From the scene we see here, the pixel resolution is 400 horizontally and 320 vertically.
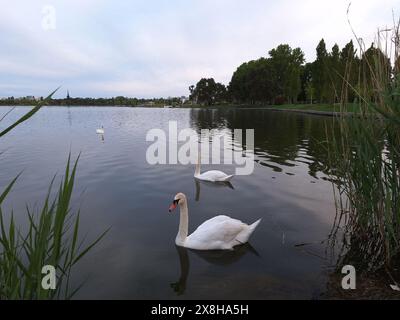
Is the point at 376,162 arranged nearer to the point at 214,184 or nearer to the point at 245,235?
the point at 245,235

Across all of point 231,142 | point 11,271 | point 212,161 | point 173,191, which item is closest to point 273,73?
point 231,142

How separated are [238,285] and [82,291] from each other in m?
2.56

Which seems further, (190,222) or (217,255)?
(190,222)

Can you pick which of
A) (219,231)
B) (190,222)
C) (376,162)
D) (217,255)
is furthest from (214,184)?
(376,162)

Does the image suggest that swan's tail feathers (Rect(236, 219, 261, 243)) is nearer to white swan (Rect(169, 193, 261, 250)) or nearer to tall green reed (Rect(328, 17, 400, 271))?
white swan (Rect(169, 193, 261, 250))

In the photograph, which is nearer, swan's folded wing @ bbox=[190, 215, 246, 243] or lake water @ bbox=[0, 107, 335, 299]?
lake water @ bbox=[0, 107, 335, 299]

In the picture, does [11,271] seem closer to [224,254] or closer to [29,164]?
[224,254]

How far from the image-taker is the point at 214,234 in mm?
6098

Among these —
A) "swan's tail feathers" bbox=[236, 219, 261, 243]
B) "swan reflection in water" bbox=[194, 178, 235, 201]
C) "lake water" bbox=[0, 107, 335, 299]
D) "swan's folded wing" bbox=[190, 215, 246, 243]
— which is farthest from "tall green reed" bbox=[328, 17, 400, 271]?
"swan reflection in water" bbox=[194, 178, 235, 201]

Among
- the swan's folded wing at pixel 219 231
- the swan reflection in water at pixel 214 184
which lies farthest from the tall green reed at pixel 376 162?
the swan reflection in water at pixel 214 184

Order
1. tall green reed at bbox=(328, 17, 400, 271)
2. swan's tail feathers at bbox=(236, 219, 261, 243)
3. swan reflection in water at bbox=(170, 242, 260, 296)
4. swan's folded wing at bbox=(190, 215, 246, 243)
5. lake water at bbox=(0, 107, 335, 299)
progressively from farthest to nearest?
swan's tail feathers at bbox=(236, 219, 261, 243) < swan's folded wing at bbox=(190, 215, 246, 243) < swan reflection in water at bbox=(170, 242, 260, 296) < lake water at bbox=(0, 107, 335, 299) < tall green reed at bbox=(328, 17, 400, 271)

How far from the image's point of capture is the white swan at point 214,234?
6.12m

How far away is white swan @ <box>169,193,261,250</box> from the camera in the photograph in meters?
6.12

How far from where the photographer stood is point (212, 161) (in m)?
15.6
